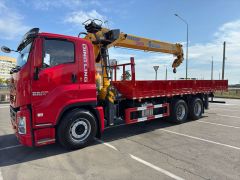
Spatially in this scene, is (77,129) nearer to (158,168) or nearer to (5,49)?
(158,168)

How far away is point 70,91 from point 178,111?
5.32m

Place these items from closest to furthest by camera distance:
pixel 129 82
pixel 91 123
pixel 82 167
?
1. pixel 82 167
2. pixel 91 123
3. pixel 129 82

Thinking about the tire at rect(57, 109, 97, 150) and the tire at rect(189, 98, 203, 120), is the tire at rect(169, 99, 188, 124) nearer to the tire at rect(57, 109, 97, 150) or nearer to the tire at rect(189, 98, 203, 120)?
the tire at rect(189, 98, 203, 120)

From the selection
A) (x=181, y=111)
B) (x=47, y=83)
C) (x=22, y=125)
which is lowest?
(x=181, y=111)

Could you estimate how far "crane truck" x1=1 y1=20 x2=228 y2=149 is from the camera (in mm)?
5070

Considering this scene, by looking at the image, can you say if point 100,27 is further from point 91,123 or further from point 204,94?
point 204,94

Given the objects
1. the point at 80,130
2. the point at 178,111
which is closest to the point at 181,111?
the point at 178,111

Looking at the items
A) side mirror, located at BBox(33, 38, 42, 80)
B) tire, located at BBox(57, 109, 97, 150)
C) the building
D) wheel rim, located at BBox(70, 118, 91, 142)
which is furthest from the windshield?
wheel rim, located at BBox(70, 118, 91, 142)

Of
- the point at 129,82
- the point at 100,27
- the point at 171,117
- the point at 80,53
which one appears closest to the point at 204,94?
the point at 171,117

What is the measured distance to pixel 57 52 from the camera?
5383 millimetres

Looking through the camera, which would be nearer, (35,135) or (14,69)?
(35,135)

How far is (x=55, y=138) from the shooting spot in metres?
5.49

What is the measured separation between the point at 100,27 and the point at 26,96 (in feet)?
11.6

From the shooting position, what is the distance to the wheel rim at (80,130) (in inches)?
220
